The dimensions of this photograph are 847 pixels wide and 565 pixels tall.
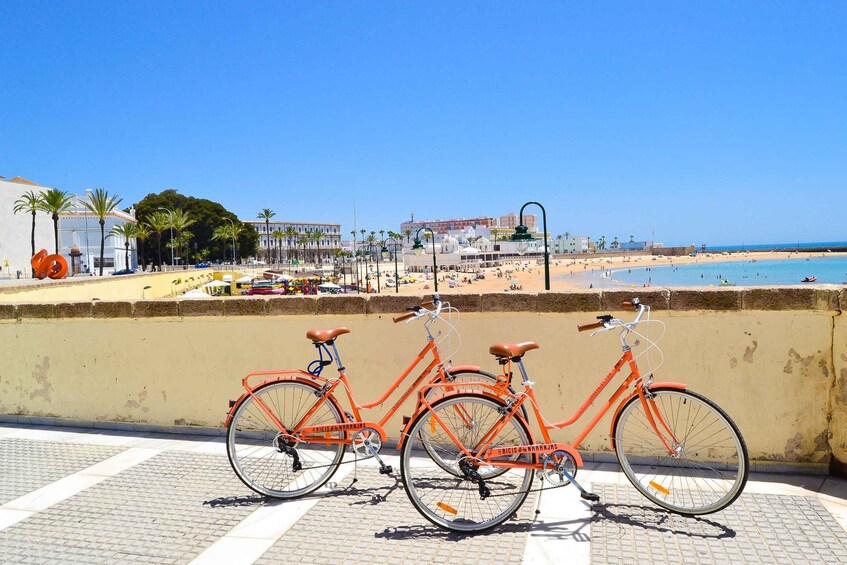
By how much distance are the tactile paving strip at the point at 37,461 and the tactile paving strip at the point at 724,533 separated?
3.94 metres

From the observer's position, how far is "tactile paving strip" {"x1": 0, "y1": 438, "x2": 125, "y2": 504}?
170 inches

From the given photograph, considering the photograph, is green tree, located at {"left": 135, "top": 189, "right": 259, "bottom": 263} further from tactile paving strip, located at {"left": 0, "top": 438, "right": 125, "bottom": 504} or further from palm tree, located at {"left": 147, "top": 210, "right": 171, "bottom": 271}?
tactile paving strip, located at {"left": 0, "top": 438, "right": 125, "bottom": 504}

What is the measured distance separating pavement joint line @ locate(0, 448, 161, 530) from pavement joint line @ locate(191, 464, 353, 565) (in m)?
1.49

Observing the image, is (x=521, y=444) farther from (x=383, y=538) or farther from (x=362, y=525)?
(x=362, y=525)

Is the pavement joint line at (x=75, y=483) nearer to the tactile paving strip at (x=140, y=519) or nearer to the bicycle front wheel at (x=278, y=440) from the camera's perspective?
the tactile paving strip at (x=140, y=519)

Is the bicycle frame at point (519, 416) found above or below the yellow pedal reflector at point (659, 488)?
above

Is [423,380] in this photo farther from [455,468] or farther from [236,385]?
[236,385]

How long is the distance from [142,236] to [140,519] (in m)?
73.9

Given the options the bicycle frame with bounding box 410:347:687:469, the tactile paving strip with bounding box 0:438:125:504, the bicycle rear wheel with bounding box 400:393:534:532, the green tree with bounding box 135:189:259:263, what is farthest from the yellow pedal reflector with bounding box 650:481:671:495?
the green tree with bounding box 135:189:259:263

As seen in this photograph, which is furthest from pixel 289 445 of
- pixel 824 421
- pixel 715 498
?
pixel 824 421

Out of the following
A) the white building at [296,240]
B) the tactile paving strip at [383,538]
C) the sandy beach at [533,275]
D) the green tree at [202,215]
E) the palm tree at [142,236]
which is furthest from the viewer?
the white building at [296,240]

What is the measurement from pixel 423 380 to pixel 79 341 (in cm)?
382

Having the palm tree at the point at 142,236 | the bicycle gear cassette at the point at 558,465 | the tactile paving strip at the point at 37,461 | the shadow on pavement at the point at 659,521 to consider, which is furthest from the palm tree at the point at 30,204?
the shadow on pavement at the point at 659,521

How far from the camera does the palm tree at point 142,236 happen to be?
6850 cm
